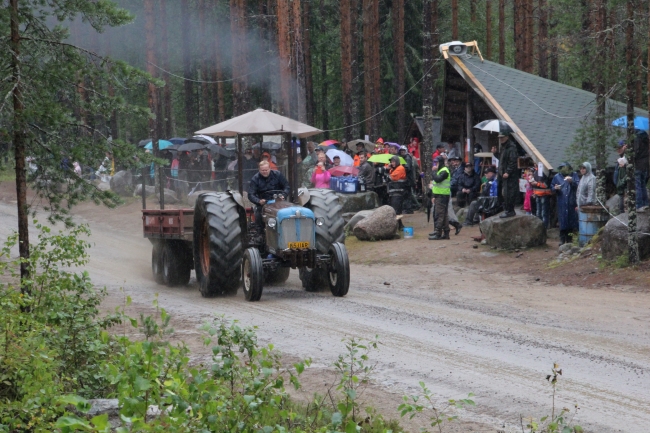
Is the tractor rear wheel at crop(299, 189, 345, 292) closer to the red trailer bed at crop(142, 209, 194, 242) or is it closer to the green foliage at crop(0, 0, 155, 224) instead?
the red trailer bed at crop(142, 209, 194, 242)

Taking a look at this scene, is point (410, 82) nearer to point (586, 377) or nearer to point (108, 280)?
point (108, 280)

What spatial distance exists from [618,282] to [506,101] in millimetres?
10032

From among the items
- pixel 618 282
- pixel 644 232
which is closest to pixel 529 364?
pixel 618 282

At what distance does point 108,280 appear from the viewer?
16.7 meters

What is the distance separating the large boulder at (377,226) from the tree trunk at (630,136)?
726 centimetres

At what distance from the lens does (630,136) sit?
15195 millimetres

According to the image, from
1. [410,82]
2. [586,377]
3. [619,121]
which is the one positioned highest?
[410,82]

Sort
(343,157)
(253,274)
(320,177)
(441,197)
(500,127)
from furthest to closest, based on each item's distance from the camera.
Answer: (343,157) → (320,177) → (441,197) → (500,127) → (253,274)

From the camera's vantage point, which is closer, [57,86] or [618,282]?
[57,86]

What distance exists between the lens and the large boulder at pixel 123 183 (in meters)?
32.7

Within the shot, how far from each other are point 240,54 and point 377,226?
16.5 m

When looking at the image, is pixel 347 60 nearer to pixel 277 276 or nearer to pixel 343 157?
pixel 343 157

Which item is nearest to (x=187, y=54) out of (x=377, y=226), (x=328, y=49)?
(x=328, y=49)

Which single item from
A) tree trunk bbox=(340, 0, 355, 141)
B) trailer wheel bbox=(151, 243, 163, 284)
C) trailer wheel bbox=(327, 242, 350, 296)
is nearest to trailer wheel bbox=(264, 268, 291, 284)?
trailer wheel bbox=(327, 242, 350, 296)
